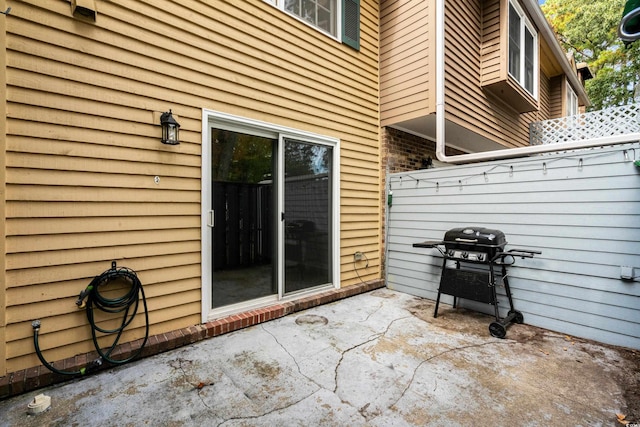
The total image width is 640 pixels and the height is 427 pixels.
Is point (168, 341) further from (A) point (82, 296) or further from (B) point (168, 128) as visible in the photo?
(B) point (168, 128)

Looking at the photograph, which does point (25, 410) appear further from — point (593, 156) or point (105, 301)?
point (593, 156)

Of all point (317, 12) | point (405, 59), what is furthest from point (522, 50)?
point (317, 12)

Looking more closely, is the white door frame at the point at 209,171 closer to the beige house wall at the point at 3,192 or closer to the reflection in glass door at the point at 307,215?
the reflection in glass door at the point at 307,215

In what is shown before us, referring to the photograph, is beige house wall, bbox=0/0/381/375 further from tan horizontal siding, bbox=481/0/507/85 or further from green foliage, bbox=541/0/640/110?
green foliage, bbox=541/0/640/110

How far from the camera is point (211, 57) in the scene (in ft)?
9.39

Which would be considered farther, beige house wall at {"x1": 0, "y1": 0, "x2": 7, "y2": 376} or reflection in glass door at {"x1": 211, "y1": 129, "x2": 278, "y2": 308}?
reflection in glass door at {"x1": 211, "y1": 129, "x2": 278, "y2": 308}

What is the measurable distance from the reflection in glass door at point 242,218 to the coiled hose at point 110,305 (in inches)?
28.6

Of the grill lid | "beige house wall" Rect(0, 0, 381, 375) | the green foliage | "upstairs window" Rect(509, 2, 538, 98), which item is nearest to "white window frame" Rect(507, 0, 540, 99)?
"upstairs window" Rect(509, 2, 538, 98)

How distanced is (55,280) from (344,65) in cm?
406

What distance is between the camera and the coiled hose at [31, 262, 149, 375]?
84.0 inches

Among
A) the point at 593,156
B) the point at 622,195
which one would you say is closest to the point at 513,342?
the point at 622,195

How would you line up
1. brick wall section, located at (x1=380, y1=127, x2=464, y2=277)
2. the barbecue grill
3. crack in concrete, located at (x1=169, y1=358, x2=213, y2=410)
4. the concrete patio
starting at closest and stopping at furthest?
the concrete patio, crack in concrete, located at (x1=169, y1=358, x2=213, y2=410), the barbecue grill, brick wall section, located at (x1=380, y1=127, x2=464, y2=277)

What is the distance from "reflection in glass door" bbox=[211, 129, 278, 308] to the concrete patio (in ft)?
1.85

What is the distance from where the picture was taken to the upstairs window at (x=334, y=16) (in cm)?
373
